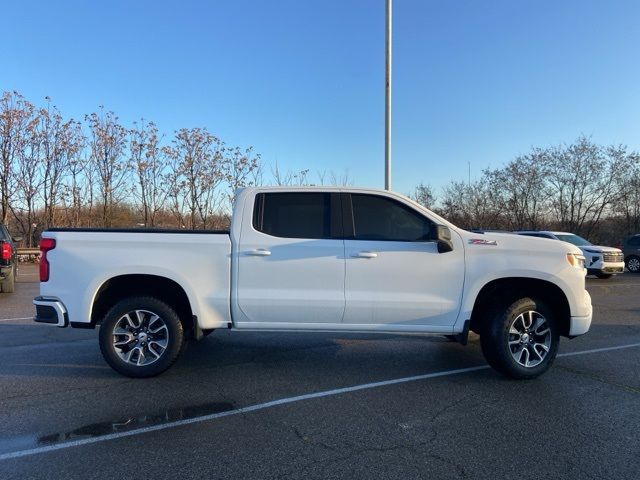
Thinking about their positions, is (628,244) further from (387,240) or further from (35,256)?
(35,256)

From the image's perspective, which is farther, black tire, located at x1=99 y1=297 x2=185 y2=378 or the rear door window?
the rear door window

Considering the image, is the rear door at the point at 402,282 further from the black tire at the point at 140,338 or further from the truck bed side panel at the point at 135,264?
the black tire at the point at 140,338

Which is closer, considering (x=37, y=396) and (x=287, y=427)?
(x=287, y=427)

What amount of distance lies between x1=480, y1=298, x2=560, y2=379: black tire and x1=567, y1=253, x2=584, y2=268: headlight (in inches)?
20.9

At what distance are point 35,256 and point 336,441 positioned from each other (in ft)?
80.7

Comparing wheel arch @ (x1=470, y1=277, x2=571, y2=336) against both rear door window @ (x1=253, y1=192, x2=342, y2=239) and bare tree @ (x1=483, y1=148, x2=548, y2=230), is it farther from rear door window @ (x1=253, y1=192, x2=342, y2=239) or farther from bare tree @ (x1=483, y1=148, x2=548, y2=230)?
bare tree @ (x1=483, y1=148, x2=548, y2=230)

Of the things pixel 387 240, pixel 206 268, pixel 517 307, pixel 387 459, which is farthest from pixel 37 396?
pixel 517 307

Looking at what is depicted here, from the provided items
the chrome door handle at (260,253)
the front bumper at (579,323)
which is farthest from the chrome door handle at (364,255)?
the front bumper at (579,323)

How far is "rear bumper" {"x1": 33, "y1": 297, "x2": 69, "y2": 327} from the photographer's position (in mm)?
5129

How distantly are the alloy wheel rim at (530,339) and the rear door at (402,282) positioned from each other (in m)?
0.72

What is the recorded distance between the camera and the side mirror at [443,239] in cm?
503

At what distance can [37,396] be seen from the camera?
4.71 m

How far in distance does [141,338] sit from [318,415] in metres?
2.17

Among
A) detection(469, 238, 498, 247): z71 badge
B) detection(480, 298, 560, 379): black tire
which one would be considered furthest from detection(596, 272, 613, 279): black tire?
detection(469, 238, 498, 247): z71 badge
